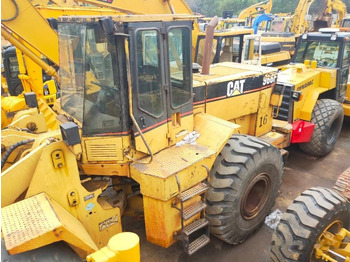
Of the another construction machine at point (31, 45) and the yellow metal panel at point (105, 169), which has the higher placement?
the another construction machine at point (31, 45)

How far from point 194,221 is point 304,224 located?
3.67 ft

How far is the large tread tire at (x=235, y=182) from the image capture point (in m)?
3.36

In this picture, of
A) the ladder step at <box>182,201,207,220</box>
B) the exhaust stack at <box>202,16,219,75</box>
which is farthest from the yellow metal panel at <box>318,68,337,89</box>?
the ladder step at <box>182,201,207,220</box>

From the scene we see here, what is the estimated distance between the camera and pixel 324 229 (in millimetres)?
2854

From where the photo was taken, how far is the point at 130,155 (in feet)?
10.0

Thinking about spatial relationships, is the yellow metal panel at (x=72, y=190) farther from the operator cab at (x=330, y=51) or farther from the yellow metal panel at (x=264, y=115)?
the operator cab at (x=330, y=51)

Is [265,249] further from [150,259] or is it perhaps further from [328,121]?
[328,121]

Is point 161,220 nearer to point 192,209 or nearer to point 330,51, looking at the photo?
point 192,209

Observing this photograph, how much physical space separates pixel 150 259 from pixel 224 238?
3.02 ft

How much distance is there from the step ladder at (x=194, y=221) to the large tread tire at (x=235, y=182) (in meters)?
0.13

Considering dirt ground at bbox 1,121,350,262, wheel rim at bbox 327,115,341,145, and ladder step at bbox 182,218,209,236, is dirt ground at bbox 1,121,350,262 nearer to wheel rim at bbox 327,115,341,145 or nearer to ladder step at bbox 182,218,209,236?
wheel rim at bbox 327,115,341,145

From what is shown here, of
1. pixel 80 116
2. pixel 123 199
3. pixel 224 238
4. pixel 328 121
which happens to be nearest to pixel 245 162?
pixel 224 238

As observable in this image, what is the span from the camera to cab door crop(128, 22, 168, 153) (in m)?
2.75

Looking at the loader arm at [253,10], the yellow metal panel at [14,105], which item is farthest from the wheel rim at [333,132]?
the loader arm at [253,10]
